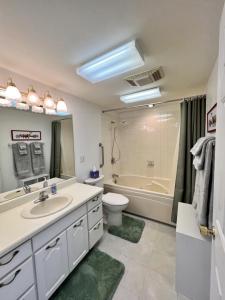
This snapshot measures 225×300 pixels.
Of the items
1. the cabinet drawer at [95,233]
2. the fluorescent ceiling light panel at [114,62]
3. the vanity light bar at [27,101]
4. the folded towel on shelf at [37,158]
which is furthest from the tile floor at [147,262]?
the fluorescent ceiling light panel at [114,62]

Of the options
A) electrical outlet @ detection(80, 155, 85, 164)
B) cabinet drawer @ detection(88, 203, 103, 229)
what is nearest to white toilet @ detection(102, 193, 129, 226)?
cabinet drawer @ detection(88, 203, 103, 229)

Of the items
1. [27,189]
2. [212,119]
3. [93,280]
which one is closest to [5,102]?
[27,189]

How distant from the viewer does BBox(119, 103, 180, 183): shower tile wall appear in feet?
9.74

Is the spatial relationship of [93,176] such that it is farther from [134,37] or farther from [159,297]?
[134,37]

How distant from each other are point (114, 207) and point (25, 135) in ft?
5.41

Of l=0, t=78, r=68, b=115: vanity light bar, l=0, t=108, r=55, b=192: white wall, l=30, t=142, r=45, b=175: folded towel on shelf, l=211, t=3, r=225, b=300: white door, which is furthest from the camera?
l=30, t=142, r=45, b=175: folded towel on shelf

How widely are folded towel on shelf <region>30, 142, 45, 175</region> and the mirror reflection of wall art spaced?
7cm

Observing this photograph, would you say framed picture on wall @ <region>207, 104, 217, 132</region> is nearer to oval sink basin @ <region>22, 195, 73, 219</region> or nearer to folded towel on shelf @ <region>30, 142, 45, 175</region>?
oval sink basin @ <region>22, 195, 73, 219</region>

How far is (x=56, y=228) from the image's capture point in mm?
1226

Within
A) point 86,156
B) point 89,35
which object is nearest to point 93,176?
point 86,156

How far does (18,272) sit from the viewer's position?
942mm

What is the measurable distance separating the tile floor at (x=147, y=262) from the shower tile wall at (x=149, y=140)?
139cm

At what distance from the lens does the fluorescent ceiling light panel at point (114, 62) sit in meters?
1.06

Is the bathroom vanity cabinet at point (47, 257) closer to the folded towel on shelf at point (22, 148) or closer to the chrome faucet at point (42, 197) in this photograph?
the chrome faucet at point (42, 197)
